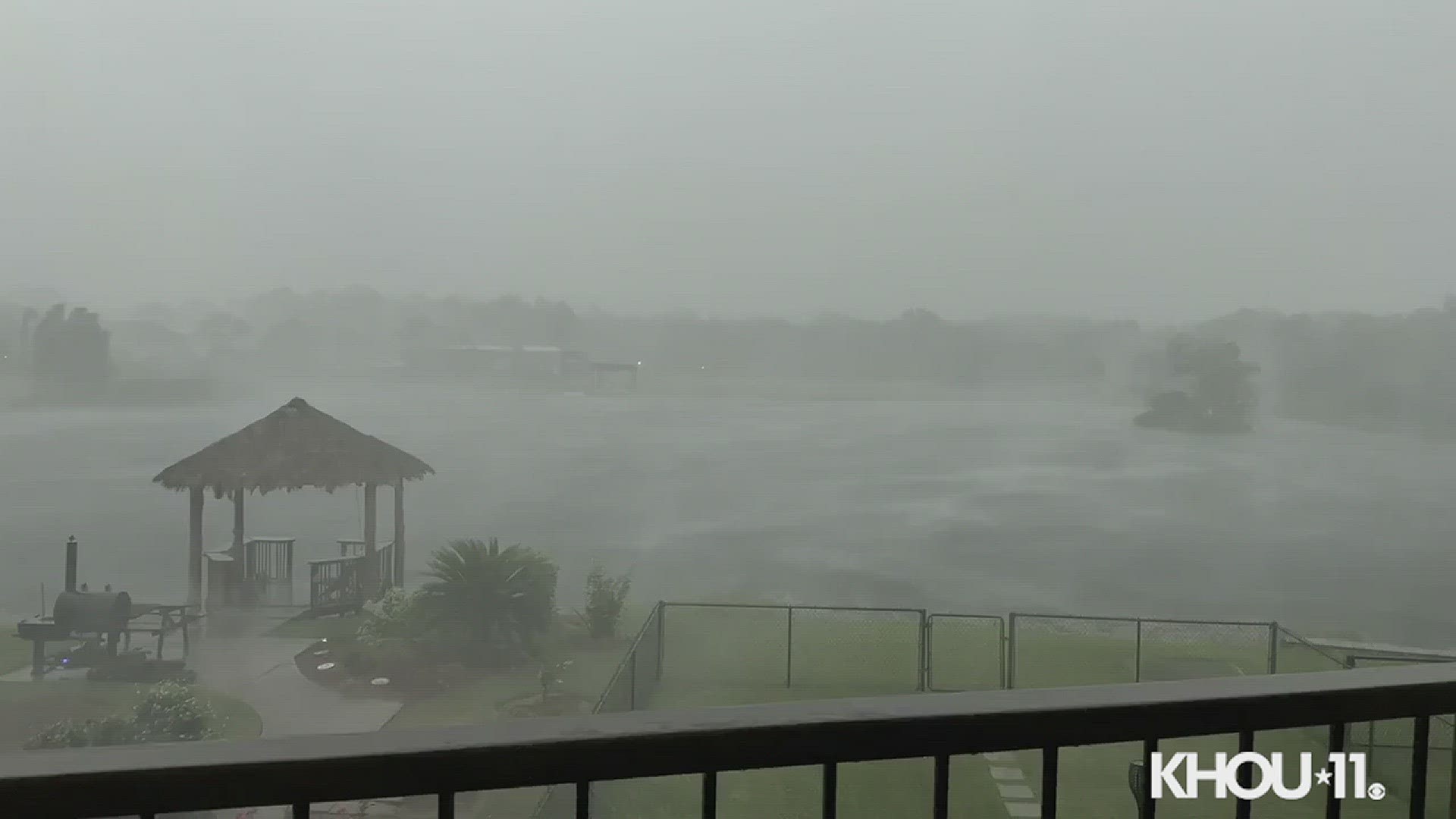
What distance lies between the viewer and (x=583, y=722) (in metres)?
0.82

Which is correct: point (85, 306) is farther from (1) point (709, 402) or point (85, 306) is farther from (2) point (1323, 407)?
(2) point (1323, 407)

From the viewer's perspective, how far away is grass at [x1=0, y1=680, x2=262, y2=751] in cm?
506

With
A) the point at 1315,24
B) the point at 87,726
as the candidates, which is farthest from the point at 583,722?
the point at 1315,24

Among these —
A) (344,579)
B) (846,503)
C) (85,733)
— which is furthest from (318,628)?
(846,503)

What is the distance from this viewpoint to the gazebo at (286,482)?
566cm

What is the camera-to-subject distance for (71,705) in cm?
517

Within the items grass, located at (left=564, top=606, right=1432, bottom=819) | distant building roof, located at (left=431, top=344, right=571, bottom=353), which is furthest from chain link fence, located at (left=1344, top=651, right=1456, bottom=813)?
distant building roof, located at (left=431, top=344, right=571, bottom=353)

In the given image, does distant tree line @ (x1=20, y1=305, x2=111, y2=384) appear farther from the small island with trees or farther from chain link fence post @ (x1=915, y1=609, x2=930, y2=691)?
the small island with trees

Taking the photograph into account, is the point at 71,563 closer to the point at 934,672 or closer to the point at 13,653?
the point at 13,653

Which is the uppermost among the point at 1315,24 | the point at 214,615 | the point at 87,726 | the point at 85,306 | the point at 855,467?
the point at 1315,24

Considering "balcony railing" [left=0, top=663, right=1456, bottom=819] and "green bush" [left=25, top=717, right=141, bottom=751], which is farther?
"green bush" [left=25, top=717, right=141, bottom=751]

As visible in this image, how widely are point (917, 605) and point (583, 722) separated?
5.04m

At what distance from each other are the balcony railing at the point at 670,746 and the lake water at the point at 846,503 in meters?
4.78

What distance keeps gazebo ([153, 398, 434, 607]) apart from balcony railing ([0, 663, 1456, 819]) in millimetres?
5245
